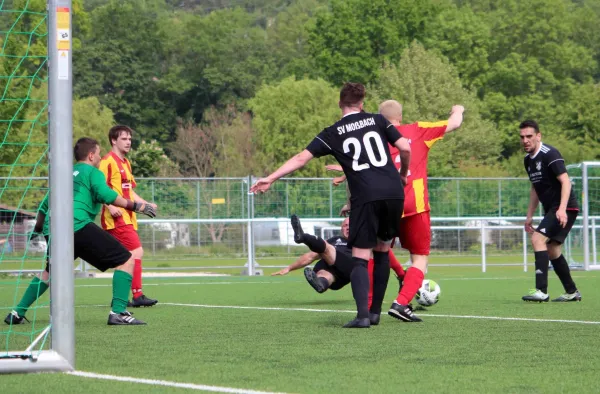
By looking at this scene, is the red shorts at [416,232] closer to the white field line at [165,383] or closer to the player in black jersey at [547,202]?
the player in black jersey at [547,202]

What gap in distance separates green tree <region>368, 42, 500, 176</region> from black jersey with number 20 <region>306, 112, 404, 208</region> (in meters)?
48.9

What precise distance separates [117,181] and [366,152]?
164 inches

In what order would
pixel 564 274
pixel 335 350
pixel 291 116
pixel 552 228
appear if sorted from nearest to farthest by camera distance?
pixel 335 350 → pixel 552 228 → pixel 564 274 → pixel 291 116

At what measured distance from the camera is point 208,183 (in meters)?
24.9

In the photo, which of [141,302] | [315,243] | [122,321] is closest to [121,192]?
[141,302]

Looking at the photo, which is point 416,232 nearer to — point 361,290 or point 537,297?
point 361,290

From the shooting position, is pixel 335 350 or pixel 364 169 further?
pixel 364 169

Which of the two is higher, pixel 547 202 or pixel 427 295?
pixel 547 202

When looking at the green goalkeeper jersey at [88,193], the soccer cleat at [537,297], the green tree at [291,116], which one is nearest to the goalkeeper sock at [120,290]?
the green goalkeeper jersey at [88,193]

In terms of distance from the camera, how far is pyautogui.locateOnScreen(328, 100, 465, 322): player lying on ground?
30.4 feet

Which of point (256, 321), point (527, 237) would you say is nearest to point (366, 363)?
point (256, 321)

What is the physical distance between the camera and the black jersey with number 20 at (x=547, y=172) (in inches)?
472

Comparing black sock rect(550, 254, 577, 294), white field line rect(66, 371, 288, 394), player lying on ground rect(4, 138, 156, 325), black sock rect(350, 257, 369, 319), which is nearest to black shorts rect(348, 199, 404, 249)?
black sock rect(350, 257, 369, 319)

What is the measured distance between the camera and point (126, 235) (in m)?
12.0
